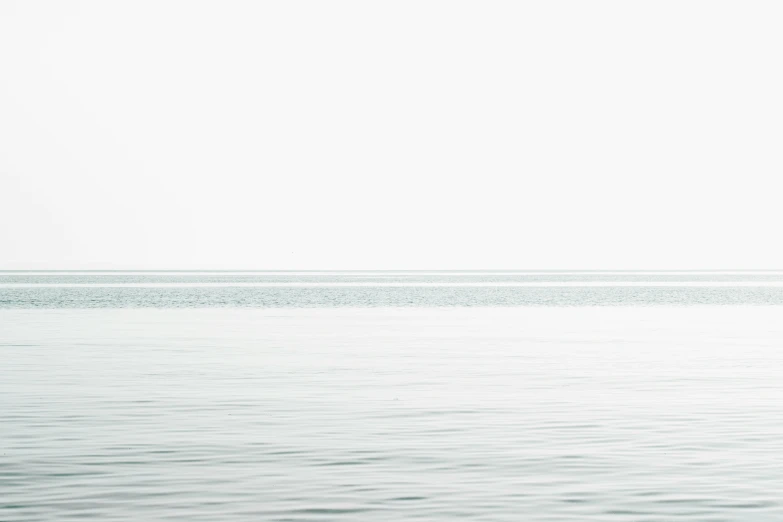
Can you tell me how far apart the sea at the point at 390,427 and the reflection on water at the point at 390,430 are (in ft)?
0.20

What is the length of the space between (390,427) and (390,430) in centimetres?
41

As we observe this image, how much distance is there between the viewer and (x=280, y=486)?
717 inches

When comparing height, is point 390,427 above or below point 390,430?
below

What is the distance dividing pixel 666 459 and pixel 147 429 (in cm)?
820

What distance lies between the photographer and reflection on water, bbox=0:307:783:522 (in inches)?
678

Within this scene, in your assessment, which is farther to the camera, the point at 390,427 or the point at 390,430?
the point at 390,427

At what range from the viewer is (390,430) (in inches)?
Result: 926

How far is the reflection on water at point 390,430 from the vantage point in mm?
17219

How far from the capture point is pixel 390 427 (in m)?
23.9

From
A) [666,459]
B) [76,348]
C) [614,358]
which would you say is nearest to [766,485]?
[666,459]

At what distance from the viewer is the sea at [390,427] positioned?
17219 mm

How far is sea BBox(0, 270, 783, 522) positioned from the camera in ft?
56.5

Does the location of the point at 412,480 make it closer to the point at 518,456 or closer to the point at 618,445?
the point at 518,456

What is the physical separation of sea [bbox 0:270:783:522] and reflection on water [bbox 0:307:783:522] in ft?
0.20
